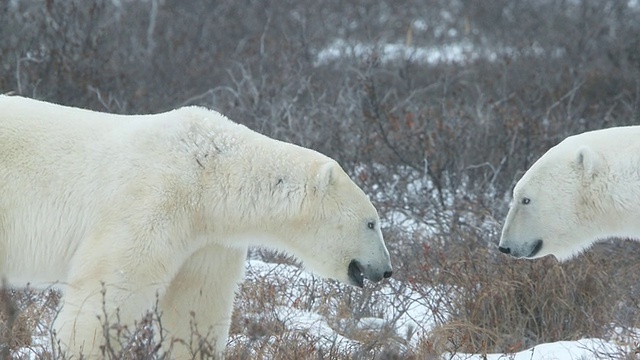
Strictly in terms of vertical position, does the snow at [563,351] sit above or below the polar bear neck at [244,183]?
below

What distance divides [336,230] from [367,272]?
163 millimetres

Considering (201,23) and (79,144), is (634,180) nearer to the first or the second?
(79,144)

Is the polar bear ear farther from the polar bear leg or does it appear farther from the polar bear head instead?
the polar bear leg

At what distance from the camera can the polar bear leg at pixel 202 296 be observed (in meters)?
3.24

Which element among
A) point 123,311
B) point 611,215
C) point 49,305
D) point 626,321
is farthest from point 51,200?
point 626,321

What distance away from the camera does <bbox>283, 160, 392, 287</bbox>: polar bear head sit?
3201mm

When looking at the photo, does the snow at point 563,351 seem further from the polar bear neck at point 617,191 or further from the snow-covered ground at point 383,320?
the polar bear neck at point 617,191

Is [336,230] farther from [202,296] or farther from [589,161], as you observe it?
[589,161]

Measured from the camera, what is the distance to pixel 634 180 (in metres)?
3.41

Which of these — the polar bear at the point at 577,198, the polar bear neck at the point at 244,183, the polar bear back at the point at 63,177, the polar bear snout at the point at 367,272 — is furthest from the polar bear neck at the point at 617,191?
the polar bear back at the point at 63,177

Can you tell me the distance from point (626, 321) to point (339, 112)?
11.6 feet

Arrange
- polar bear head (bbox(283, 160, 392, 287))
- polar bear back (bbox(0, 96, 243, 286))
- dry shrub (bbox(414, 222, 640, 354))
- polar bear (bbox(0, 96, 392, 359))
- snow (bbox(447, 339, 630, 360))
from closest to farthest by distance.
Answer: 1. polar bear (bbox(0, 96, 392, 359))
2. polar bear back (bbox(0, 96, 243, 286))
3. polar bear head (bbox(283, 160, 392, 287))
4. snow (bbox(447, 339, 630, 360))
5. dry shrub (bbox(414, 222, 640, 354))

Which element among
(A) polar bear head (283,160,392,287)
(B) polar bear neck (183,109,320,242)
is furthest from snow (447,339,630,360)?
(B) polar bear neck (183,109,320,242)

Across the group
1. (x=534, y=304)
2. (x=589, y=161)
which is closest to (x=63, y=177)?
(x=589, y=161)
